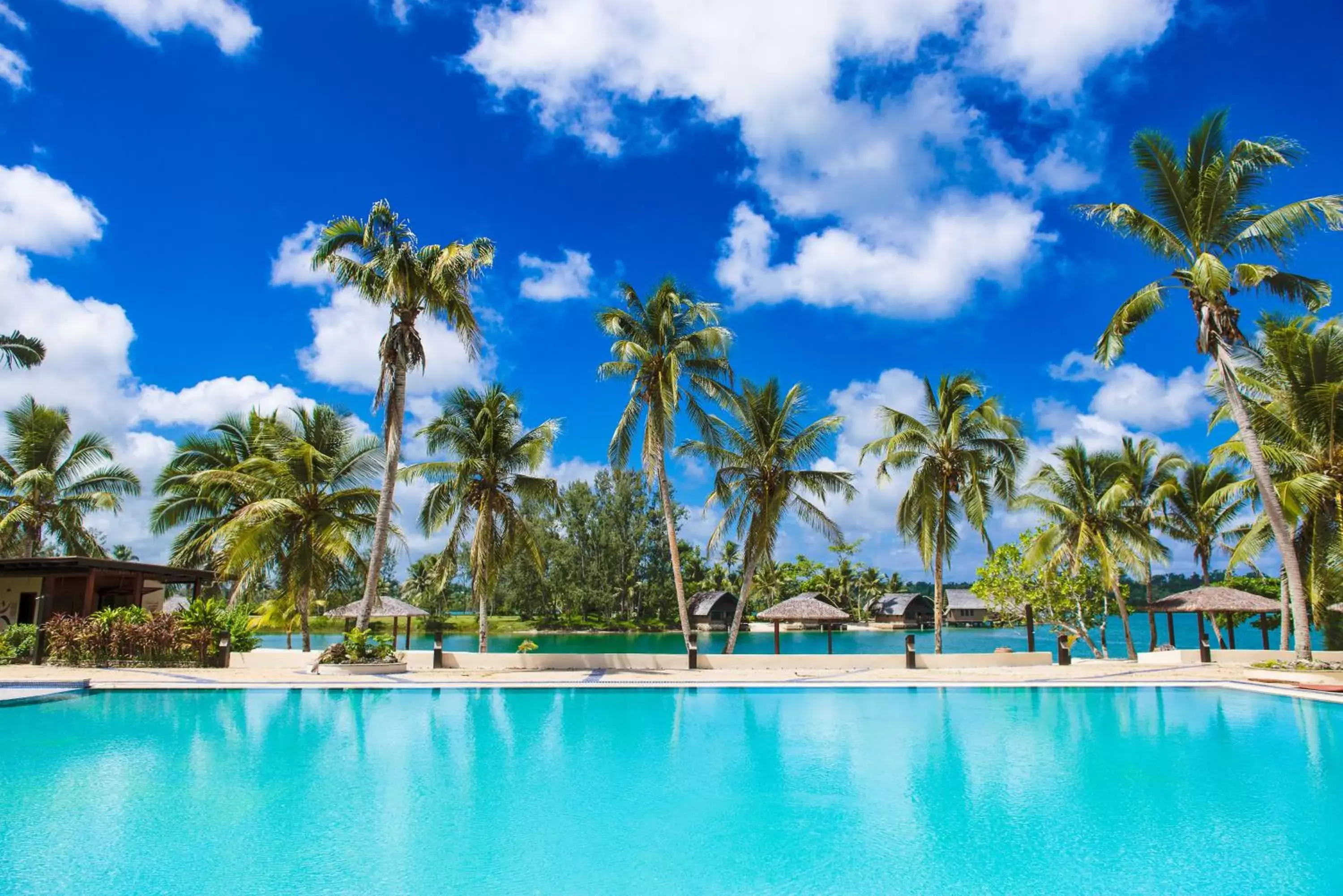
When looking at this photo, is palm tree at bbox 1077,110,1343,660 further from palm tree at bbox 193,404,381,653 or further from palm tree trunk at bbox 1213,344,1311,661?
palm tree at bbox 193,404,381,653

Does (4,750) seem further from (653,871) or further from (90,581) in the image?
(90,581)

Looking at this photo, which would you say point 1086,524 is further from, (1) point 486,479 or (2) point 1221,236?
(1) point 486,479

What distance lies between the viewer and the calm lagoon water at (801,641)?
45469 mm

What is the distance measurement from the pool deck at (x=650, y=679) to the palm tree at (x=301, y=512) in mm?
3605

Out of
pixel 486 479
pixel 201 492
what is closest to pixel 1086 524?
pixel 486 479

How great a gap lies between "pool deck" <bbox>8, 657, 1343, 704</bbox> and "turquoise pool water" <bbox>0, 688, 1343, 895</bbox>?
5.29 feet

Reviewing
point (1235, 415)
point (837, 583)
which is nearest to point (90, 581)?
point (1235, 415)

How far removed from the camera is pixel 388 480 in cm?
1886

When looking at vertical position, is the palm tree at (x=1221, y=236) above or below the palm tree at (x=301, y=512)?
above

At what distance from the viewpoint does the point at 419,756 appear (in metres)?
10.4

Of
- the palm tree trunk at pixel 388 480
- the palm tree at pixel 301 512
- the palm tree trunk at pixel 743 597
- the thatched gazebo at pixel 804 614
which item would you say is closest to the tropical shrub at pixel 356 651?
the palm tree trunk at pixel 388 480

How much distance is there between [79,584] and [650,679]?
1764 centimetres

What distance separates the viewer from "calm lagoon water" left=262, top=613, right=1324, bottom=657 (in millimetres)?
45469

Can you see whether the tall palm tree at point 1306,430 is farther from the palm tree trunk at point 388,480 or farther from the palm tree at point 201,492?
the palm tree at point 201,492
